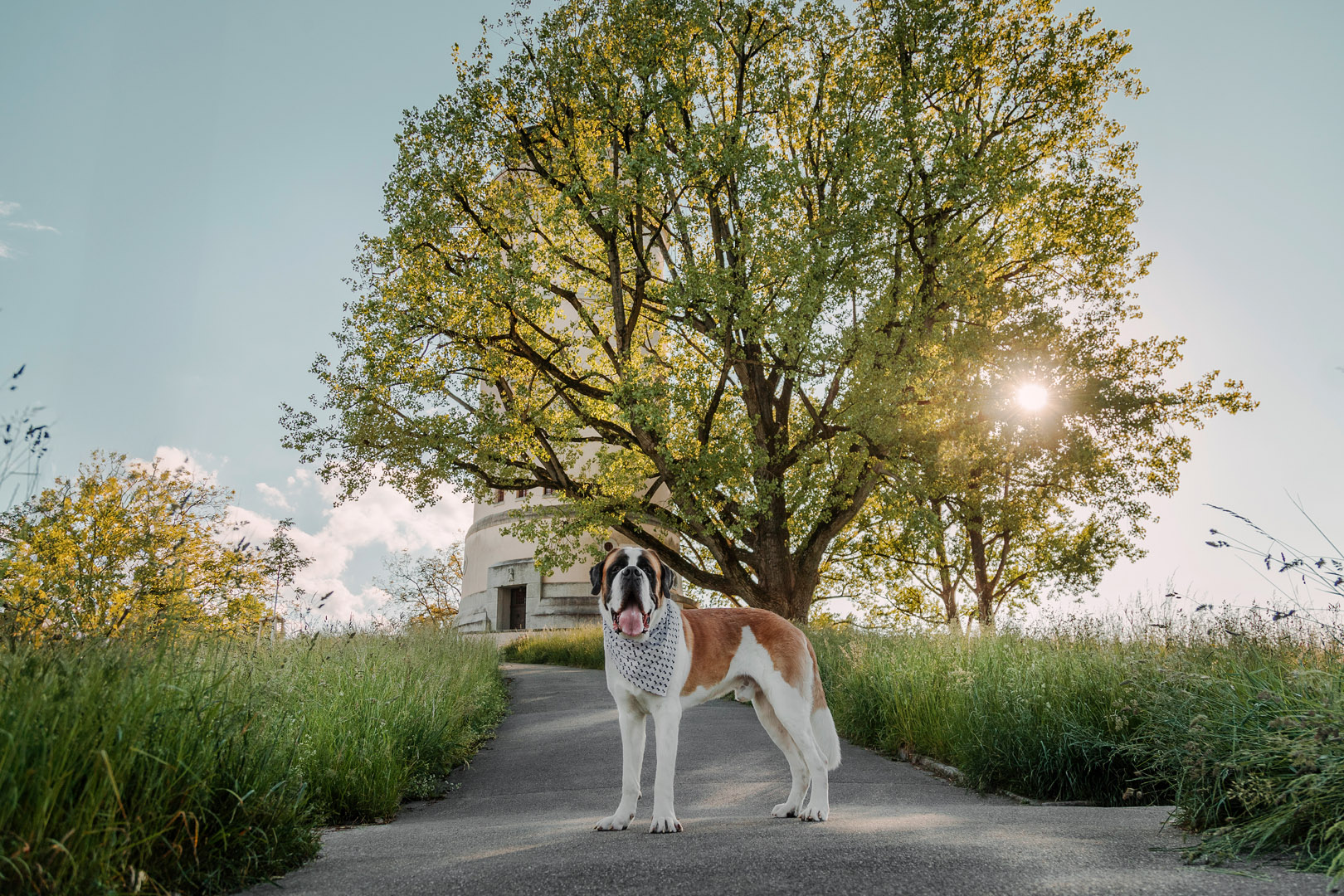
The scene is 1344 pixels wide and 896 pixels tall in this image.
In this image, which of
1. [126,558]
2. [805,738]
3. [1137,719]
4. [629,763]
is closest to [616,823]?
[629,763]

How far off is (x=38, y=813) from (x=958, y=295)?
62.2ft

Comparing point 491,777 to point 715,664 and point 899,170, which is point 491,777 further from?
point 899,170

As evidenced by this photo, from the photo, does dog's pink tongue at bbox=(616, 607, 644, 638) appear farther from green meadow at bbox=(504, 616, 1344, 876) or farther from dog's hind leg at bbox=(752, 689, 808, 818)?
green meadow at bbox=(504, 616, 1344, 876)

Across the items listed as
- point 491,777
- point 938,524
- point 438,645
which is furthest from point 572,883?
point 938,524

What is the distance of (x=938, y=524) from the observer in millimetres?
17844

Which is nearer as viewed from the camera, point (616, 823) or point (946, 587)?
point (616, 823)

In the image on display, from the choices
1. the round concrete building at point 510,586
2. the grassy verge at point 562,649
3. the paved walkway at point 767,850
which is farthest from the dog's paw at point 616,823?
the round concrete building at point 510,586

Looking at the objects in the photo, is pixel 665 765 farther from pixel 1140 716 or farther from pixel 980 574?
pixel 980 574

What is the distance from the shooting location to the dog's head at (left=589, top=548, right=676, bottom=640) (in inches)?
202

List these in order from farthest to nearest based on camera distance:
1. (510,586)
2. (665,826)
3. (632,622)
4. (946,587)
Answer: (510,586)
(946,587)
(632,622)
(665,826)

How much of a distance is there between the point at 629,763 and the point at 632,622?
96cm

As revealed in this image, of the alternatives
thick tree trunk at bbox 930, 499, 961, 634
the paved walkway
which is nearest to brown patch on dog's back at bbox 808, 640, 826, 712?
the paved walkway

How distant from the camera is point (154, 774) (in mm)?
3570

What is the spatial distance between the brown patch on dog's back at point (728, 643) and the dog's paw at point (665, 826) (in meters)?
0.76
